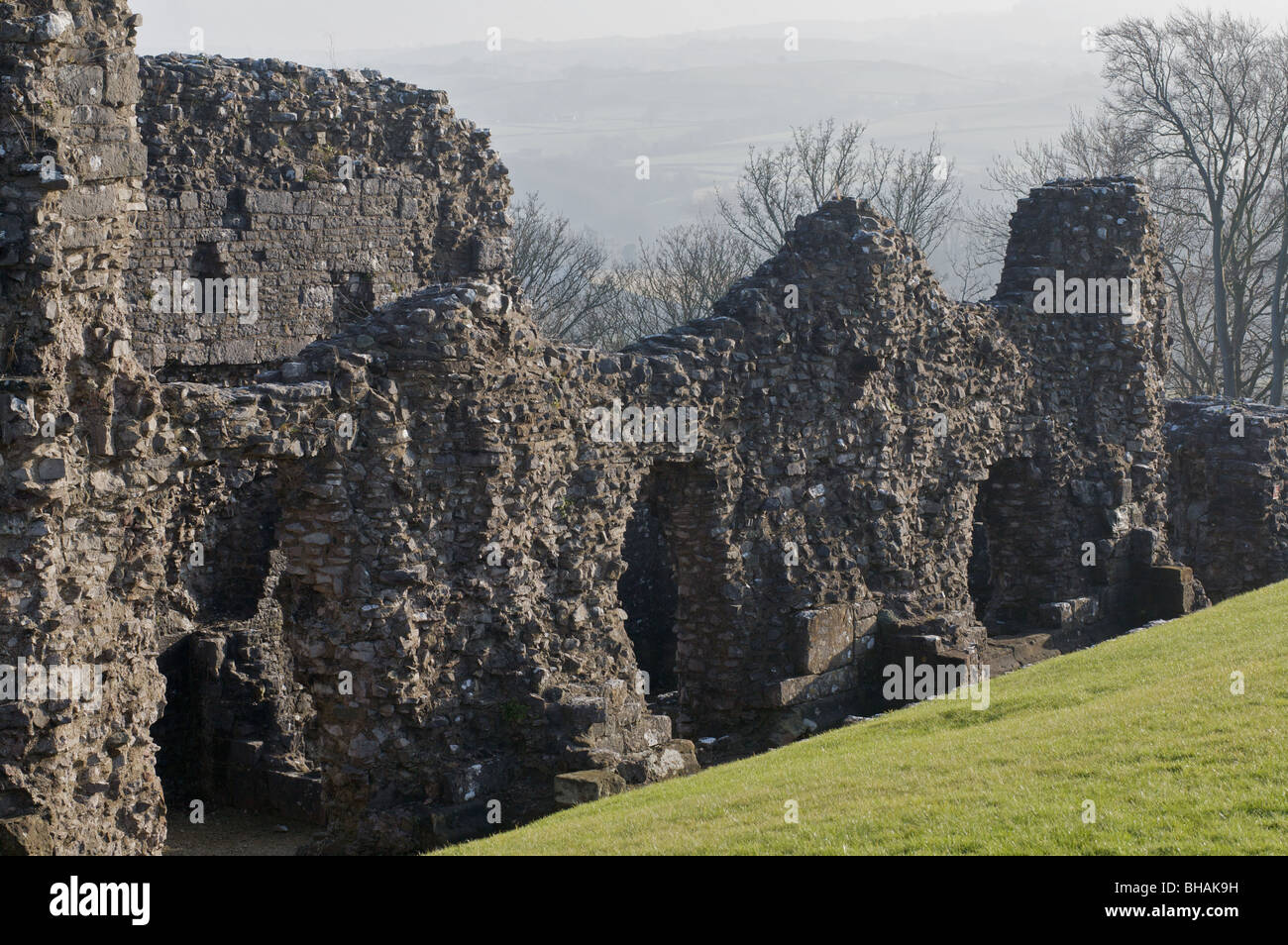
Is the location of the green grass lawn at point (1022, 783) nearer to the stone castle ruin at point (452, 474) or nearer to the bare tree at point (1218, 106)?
the stone castle ruin at point (452, 474)

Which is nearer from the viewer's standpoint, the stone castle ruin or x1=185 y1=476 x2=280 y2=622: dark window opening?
the stone castle ruin

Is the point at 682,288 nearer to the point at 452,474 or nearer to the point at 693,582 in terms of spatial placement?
the point at 693,582

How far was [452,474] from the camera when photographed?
38.6 ft

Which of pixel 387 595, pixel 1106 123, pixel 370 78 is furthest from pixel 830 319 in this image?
pixel 1106 123

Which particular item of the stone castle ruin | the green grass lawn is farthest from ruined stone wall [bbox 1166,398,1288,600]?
the green grass lawn

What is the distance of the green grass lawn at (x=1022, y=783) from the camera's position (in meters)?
7.68

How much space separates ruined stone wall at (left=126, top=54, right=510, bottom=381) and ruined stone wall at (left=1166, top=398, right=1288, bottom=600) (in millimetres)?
10007

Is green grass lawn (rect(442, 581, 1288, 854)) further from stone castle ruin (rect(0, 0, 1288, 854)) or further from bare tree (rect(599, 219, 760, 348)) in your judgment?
bare tree (rect(599, 219, 760, 348))

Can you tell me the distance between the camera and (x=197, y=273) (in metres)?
16.8

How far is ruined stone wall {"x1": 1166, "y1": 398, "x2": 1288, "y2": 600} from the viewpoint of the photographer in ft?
66.8

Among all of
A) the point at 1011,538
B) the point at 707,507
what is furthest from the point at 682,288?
the point at 707,507

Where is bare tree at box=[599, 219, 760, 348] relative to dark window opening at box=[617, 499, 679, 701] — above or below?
above

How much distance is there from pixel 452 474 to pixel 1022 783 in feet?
16.8

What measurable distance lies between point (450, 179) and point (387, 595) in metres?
9.40
